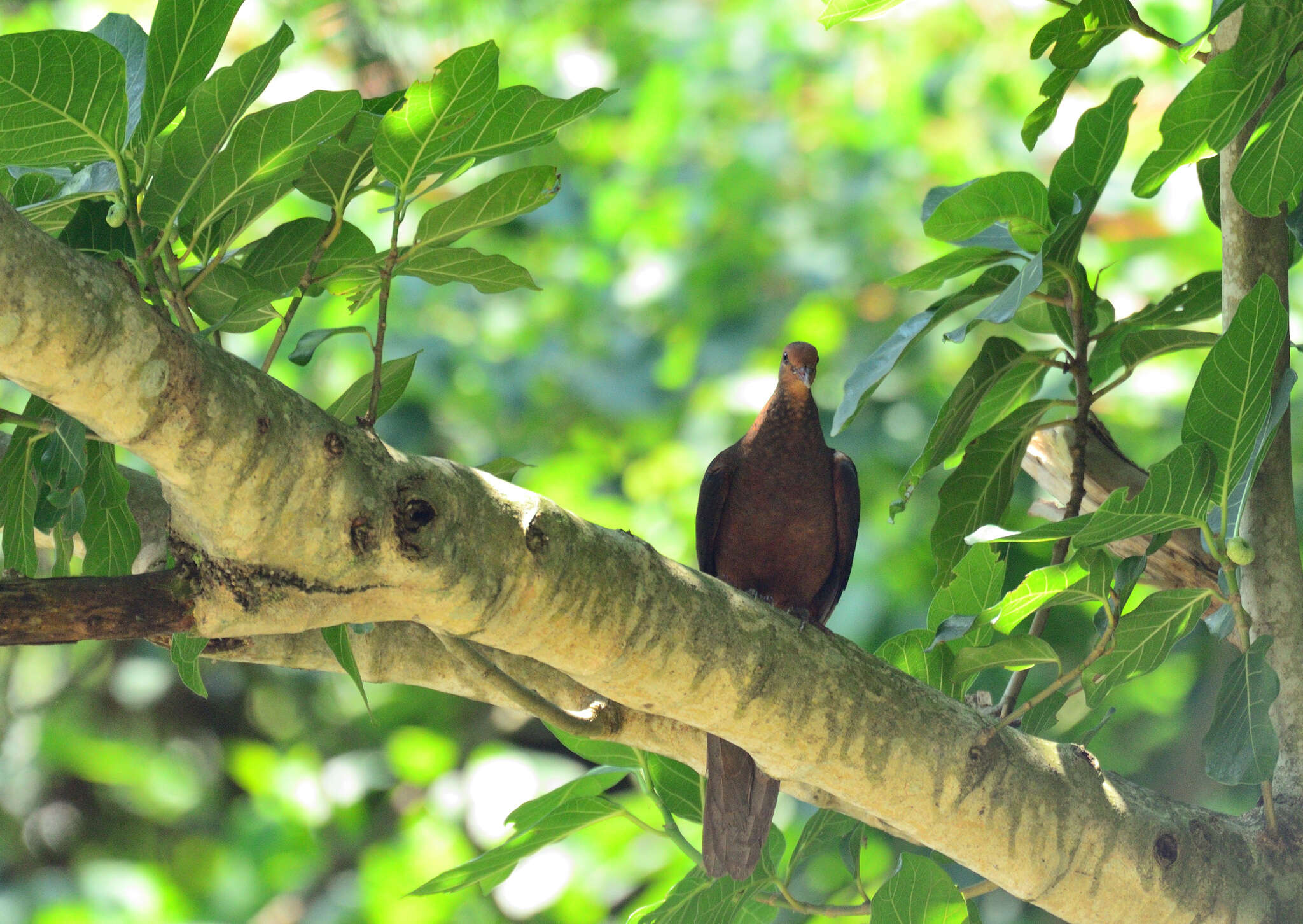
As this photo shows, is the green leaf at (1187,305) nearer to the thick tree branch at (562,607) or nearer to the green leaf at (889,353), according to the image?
the green leaf at (889,353)

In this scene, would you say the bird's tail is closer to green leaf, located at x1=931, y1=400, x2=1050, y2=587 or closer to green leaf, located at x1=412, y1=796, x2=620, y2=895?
green leaf, located at x1=412, y1=796, x2=620, y2=895

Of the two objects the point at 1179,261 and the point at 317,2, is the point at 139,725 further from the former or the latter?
the point at 1179,261

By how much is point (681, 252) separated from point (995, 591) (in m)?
3.27

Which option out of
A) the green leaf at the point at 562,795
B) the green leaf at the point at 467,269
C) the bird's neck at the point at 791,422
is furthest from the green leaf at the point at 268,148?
the bird's neck at the point at 791,422

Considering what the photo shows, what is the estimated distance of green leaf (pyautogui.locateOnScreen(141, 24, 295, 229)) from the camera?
116 centimetres

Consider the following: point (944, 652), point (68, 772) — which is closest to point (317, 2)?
point (68, 772)

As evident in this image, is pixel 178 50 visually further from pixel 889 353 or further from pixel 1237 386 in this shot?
pixel 1237 386

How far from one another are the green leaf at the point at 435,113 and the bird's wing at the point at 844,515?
1.42 metres

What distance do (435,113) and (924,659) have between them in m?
1.12

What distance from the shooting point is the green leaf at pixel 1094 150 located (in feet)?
5.32

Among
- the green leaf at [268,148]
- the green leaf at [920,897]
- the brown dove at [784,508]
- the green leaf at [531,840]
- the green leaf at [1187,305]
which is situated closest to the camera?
the green leaf at [268,148]

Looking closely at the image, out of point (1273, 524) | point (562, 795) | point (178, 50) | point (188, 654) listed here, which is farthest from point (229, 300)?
point (1273, 524)

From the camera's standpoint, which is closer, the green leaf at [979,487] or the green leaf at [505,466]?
the green leaf at [505,466]

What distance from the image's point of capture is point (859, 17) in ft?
5.18
